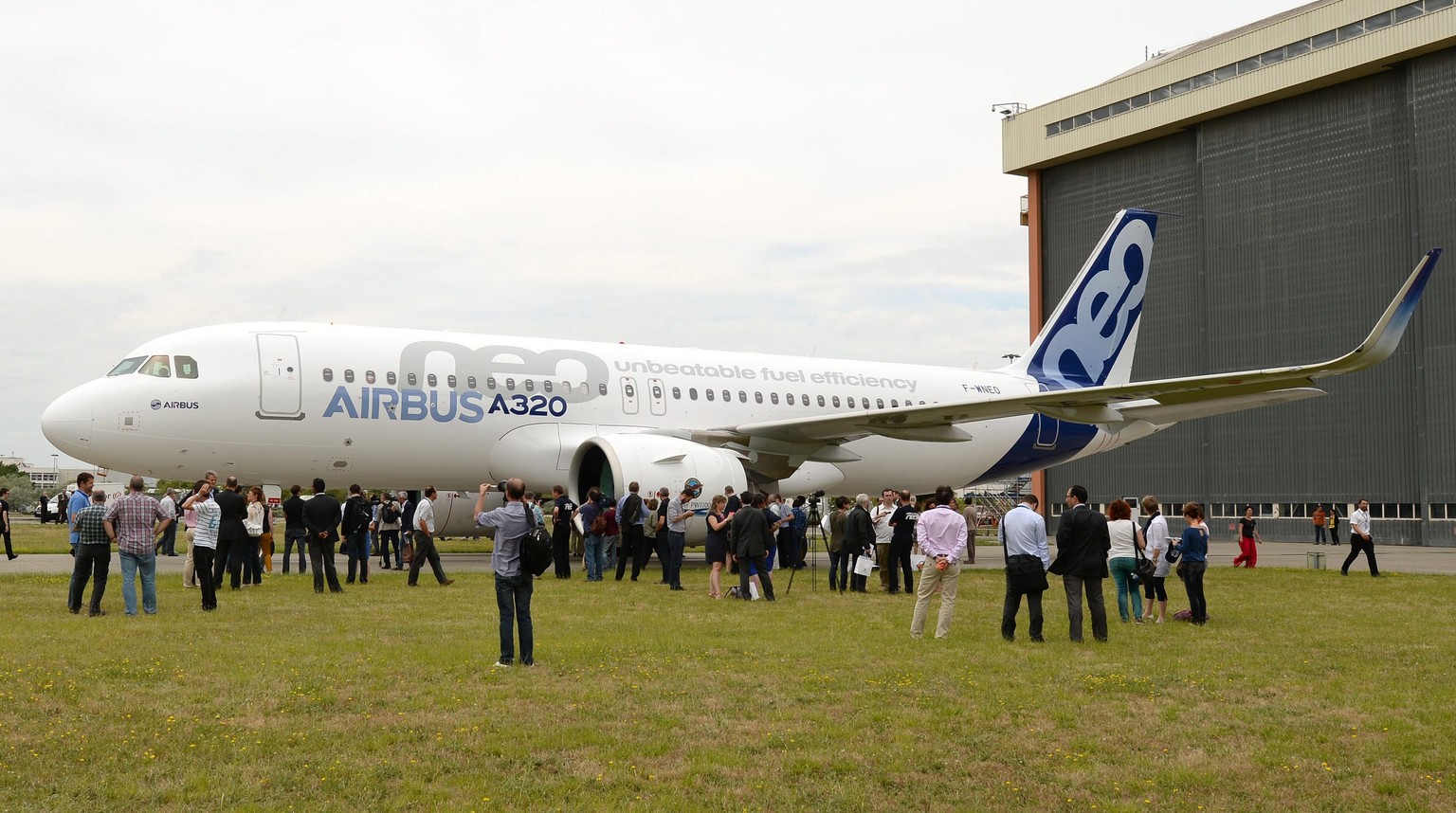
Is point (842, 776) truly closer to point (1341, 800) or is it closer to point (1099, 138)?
point (1341, 800)

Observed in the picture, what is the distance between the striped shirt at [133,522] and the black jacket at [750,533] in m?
6.58

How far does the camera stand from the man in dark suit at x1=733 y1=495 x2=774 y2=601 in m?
15.0

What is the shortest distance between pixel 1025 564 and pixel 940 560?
0.80m

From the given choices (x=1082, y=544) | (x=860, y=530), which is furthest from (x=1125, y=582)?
(x=860, y=530)

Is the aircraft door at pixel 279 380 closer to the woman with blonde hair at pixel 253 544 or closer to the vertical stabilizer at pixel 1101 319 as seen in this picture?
the woman with blonde hair at pixel 253 544

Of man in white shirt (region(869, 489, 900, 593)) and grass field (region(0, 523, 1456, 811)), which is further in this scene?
man in white shirt (region(869, 489, 900, 593))

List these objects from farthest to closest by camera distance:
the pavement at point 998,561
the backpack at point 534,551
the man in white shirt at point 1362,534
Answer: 1. the man in white shirt at point 1362,534
2. the pavement at point 998,561
3. the backpack at point 534,551

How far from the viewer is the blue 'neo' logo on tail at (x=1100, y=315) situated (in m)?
27.3

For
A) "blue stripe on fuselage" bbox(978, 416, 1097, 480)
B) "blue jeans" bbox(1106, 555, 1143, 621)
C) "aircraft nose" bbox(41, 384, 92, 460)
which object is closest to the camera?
"blue jeans" bbox(1106, 555, 1143, 621)

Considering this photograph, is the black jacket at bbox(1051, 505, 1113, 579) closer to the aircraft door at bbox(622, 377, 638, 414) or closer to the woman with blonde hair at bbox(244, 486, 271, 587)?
the woman with blonde hair at bbox(244, 486, 271, 587)

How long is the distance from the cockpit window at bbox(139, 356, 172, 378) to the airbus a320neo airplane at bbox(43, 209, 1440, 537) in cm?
3

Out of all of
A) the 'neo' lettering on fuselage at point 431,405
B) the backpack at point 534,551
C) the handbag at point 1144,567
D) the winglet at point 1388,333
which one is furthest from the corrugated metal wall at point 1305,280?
the backpack at point 534,551

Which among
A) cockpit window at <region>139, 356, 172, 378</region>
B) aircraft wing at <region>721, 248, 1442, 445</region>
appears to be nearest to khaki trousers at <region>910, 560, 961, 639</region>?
aircraft wing at <region>721, 248, 1442, 445</region>

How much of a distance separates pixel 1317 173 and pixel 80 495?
3713cm
